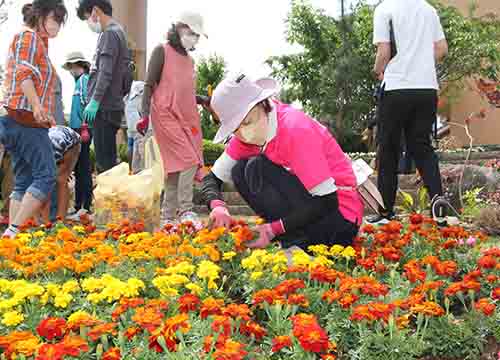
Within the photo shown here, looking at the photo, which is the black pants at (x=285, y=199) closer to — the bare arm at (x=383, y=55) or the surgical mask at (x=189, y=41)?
the bare arm at (x=383, y=55)

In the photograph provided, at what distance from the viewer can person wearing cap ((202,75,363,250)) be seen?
3596 mm

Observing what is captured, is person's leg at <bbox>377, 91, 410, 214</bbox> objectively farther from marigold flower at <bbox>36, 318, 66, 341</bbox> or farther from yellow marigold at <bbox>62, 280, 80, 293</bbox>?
marigold flower at <bbox>36, 318, 66, 341</bbox>

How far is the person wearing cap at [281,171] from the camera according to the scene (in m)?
3.60

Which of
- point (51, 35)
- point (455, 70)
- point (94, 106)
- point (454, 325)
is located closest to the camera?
point (454, 325)

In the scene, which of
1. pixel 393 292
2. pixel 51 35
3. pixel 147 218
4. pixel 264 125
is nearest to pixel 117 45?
pixel 51 35

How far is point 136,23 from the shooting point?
Answer: 20.8 meters

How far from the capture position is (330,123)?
20.0 metres

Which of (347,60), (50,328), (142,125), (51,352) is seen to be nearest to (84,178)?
(142,125)

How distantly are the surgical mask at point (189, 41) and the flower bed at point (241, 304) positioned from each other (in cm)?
261

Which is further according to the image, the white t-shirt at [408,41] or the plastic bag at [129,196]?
the white t-shirt at [408,41]

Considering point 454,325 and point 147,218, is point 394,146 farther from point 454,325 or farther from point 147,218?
point 454,325

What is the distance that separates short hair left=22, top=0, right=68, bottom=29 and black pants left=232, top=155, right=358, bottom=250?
2.18 metres

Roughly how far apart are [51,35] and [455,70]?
18.7 metres

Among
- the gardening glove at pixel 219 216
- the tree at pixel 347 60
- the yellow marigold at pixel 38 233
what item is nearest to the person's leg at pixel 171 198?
the yellow marigold at pixel 38 233
